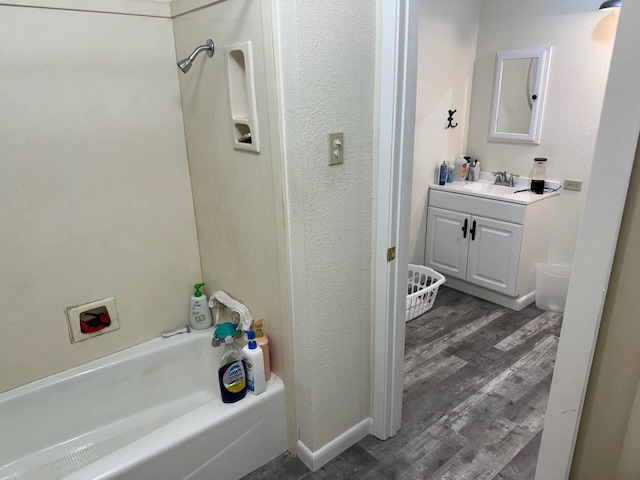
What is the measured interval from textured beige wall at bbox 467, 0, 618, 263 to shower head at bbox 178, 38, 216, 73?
2.41 m

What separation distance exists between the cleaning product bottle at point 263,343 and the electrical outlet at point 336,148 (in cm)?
75

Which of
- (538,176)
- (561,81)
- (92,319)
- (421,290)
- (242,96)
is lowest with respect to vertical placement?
(421,290)

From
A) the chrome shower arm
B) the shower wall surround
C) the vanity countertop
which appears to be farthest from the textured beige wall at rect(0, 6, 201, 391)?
the vanity countertop

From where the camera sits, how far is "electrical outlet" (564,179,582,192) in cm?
300

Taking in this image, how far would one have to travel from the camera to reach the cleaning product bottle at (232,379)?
1.71m

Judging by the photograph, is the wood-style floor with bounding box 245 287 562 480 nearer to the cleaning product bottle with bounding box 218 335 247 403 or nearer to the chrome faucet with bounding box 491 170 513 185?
the cleaning product bottle with bounding box 218 335 247 403

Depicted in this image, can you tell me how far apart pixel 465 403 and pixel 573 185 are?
5.77ft

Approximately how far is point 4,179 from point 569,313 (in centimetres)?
187

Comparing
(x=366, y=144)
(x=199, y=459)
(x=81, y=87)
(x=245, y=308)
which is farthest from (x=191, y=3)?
(x=199, y=459)

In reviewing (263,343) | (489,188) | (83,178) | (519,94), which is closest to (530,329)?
(489,188)

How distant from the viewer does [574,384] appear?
894mm

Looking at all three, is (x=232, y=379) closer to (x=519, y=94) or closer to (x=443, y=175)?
(x=443, y=175)

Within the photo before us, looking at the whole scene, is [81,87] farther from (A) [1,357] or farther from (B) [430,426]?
(B) [430,426]

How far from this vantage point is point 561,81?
9.72 feet
